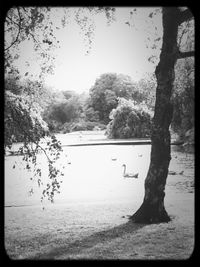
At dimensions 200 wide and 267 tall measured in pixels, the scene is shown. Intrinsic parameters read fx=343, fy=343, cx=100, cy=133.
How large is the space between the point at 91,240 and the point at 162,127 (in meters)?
3.09

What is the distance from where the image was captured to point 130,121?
34.5 m

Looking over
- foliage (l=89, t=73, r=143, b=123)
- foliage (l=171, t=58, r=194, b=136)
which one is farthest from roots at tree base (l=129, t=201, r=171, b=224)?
foliage (l=89, t=73, r=143, b=123)

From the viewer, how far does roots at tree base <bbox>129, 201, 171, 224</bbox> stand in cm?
843

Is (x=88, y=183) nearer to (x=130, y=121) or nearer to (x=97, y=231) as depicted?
(x=97, y=231)

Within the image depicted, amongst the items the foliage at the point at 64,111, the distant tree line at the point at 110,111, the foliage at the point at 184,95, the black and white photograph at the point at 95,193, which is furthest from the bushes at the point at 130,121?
the black and white photograph at the point at 95,193

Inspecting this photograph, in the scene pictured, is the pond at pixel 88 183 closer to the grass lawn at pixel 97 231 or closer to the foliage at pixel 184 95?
the grass lawn at pixel 97 231

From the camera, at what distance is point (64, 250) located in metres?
6.61

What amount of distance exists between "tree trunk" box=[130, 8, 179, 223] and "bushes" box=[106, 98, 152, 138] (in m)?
26.0

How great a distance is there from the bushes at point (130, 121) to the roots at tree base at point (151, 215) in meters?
25.9

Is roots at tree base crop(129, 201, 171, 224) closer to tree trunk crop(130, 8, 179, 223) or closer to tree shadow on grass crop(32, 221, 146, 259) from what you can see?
tree trunk crop(130, 8, 179, 223)

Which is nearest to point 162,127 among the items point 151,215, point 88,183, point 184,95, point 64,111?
point 151,215

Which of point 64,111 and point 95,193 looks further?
point 64,111

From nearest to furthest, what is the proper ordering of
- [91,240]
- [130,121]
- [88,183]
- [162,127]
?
[91,240], [162,127], [88,183], [130,121]

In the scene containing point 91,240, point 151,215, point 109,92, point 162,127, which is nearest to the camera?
point 91,240
